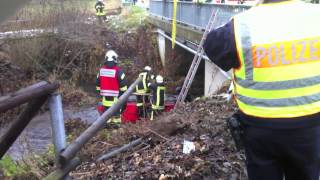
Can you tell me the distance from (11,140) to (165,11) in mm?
18504

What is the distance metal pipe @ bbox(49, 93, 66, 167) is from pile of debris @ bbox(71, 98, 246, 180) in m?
1.91

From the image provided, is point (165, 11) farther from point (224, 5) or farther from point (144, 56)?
point (224, 5)

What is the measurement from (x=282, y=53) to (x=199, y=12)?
36.6ft

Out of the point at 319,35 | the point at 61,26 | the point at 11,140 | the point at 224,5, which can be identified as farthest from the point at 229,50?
the point at 61,26

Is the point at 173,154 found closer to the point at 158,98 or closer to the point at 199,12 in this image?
the point at 158,98

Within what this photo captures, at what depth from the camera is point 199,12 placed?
13484 mm

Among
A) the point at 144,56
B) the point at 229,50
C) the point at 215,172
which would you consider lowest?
the point at 144,56

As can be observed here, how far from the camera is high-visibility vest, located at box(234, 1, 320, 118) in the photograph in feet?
8.32

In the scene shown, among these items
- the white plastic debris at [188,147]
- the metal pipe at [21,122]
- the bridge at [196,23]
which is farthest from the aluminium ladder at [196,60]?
the metal pipe at [21,122]

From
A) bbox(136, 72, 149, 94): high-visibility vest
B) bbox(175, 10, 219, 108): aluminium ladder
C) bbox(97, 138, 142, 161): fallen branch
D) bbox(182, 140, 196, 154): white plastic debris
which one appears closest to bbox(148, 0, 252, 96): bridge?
bbox(175, 10, 219, 108): aluminium ladder

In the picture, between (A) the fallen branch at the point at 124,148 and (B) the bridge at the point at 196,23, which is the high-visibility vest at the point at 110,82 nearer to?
(B) the bridge at the point at 196,23

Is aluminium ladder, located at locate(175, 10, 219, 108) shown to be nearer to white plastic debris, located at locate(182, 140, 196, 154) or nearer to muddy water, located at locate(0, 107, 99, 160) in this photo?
muddy water, located at locate(0, 107, 99, 160)

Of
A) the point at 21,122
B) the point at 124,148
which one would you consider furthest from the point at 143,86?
the point at 21,122

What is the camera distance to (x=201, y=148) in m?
4.88
